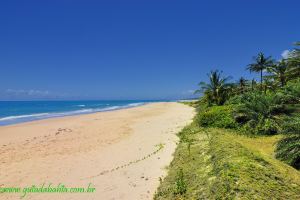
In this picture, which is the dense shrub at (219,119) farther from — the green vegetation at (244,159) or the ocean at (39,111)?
the ocean at (39,111)

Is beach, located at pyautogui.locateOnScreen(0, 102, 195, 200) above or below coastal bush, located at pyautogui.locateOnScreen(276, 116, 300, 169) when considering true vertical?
below

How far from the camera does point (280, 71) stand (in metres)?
31.2

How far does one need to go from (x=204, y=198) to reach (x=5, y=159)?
9716 mm

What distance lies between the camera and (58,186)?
24.1ft

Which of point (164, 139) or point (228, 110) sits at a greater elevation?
point (228, 110)

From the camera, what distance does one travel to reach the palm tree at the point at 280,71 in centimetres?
3067

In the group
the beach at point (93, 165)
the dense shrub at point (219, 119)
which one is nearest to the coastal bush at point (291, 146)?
the beach at point (93, 165)

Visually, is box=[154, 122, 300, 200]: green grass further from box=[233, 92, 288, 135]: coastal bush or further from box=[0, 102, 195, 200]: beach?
box=[233, 92, 288, 135]: coastal bush

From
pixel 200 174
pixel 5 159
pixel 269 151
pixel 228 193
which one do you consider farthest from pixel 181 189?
pixel 5 159

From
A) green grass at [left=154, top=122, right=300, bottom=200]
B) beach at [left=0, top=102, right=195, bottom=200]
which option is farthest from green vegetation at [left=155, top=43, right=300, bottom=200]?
beach at [left=0, top=102, right=195, bottom=200]

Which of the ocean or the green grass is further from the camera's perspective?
the ocean

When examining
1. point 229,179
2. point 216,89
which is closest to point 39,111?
point 216,89

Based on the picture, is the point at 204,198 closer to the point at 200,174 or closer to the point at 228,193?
the point at 228,193

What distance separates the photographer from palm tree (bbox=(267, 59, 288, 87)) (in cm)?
3067
